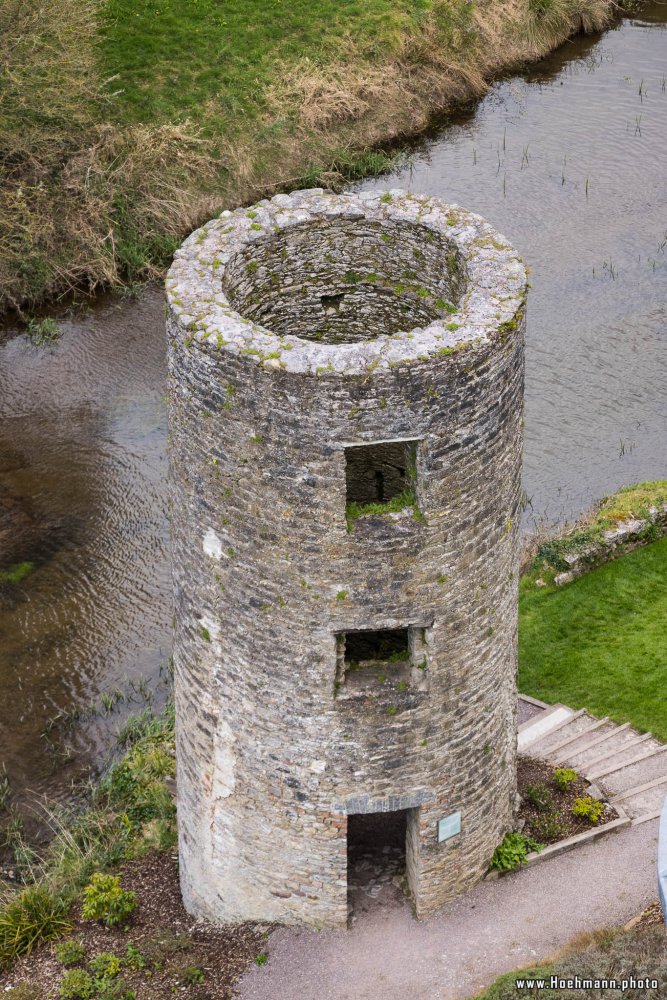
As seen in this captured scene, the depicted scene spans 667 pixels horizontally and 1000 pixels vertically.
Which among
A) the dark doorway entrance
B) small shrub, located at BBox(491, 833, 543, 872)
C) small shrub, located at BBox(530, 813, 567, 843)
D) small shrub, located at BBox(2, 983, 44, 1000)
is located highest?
small shrub, located at BBox(491, 833, 543, 872)

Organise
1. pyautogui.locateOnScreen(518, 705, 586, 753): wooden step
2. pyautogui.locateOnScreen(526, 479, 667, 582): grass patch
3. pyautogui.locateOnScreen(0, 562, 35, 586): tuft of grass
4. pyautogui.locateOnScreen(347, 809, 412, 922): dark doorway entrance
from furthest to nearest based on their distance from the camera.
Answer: pyautogui.locateOnScreen(0, 562, 35, 586): tuft of grass
pyautogui.locateOnScreen(526, 479, 667, 582): grass patch
pyautogui.locateOnScreen(518, 705, 586, 753): wooden step
pyautogui.locateOnScreen(347, 809, 412, 922): dark doorway entrance

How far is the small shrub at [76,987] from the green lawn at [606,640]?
6841mm

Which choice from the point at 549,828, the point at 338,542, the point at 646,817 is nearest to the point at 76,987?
the point at 549,828

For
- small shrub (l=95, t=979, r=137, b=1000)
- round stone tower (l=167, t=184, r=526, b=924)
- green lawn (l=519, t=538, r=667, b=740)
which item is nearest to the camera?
round stone tower (l=167, t=184, r=526, b=924)

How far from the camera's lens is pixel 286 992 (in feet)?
39.7

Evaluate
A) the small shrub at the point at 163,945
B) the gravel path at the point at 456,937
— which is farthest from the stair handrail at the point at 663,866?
the small shrub at the point at 163,945

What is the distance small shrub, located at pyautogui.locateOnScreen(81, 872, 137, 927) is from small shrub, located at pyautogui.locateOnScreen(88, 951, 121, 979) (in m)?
0.54

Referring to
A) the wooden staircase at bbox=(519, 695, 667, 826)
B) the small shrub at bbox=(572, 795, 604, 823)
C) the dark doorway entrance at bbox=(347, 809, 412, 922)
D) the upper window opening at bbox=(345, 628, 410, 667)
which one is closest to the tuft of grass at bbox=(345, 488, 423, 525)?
the upper window opening at bbox=(345, 628, 410, 667)

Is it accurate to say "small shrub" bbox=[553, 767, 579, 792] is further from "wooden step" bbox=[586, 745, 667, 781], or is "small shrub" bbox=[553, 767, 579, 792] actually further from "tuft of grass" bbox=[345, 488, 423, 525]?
"tuft of grass" bbox=[345, 488, 423, 525]

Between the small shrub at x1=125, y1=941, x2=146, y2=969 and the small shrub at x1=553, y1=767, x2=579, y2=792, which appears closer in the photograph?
the small shrub at x1=125, y1=941, x2=146, y2=969

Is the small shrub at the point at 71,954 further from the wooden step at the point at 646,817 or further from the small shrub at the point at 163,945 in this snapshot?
the wooden step at the point at 646,817

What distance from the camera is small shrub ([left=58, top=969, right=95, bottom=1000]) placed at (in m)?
12.3

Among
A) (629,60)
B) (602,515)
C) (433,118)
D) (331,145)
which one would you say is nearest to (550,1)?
(629,60)

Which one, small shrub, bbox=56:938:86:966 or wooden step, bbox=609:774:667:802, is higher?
wooden step, bbox=609:774:667:802
